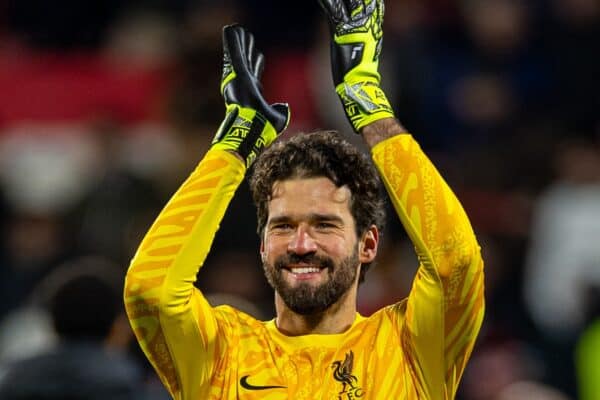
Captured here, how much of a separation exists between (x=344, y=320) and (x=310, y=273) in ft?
0.90

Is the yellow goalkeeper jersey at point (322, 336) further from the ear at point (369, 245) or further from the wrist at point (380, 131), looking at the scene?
the ear at point (369, 245)

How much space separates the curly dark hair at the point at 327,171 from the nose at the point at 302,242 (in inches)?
7.9

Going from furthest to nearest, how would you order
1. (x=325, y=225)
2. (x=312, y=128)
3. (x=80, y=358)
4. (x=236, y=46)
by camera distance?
(x=312, y=128) → (x=80, y=358) → (x=236, y=46) → (x=325, y=225)

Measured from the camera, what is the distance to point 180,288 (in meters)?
4.84

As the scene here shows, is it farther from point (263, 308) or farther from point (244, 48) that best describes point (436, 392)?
point (263, 308)

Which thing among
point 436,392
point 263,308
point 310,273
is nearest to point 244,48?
point 310,273

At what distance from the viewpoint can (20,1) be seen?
39.3ft

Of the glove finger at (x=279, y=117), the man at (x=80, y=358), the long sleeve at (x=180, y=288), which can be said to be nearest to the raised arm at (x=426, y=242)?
the glove finger at (x=279, y=117)

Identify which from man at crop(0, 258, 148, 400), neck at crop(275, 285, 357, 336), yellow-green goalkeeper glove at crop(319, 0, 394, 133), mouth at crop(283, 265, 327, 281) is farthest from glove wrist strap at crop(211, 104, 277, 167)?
man at crop(0, 258, 148, 400)

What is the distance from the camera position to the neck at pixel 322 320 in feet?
16.5

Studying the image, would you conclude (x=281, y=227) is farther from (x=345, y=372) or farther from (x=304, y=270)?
(x=345, y=372)

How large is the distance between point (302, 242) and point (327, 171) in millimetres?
295

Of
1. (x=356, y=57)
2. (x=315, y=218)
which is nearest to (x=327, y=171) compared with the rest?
(x=315, y=218)

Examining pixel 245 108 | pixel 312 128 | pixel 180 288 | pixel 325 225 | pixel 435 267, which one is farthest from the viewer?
pixel 312 128
